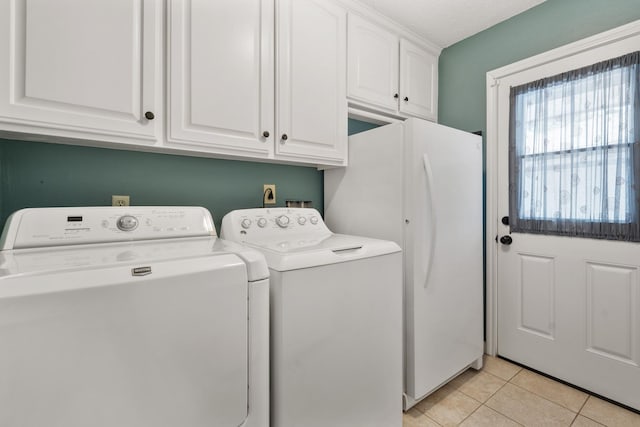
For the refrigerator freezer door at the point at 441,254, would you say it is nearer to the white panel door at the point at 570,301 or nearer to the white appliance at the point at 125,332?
the white panel door at the point at 570,301

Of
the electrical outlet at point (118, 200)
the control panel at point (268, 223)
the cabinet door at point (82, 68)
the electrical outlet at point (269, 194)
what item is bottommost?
the control panel at point (268, 223)

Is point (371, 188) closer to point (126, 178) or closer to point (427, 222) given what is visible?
point (427, 222)

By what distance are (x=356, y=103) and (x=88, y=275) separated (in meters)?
1.71

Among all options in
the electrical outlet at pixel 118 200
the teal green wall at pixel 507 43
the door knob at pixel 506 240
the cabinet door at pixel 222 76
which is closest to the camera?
Answer: the cabinet door at pixel 222 76

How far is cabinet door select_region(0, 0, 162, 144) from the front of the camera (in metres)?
0.96

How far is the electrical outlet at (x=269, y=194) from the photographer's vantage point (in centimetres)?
187

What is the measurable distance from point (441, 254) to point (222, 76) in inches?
59.8

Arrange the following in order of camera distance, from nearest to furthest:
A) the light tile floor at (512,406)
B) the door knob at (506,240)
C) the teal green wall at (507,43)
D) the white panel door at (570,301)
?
the light tile floor at (512,406) < the white panel door at (570,301) < the teal green wall at (507,43) < the door knob at (506,240)

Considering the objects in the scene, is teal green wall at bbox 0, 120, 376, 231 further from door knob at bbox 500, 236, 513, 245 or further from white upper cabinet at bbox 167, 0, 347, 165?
door knob at bbox 500, 236, 513, 245

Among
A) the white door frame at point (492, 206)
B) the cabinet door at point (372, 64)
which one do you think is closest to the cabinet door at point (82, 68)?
the cabinet door at point (372, 64)

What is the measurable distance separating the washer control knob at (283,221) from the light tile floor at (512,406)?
125cm

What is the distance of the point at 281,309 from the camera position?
100cm

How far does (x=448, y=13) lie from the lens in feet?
6.72

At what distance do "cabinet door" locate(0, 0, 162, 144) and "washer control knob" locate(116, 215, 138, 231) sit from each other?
12.5 inches
